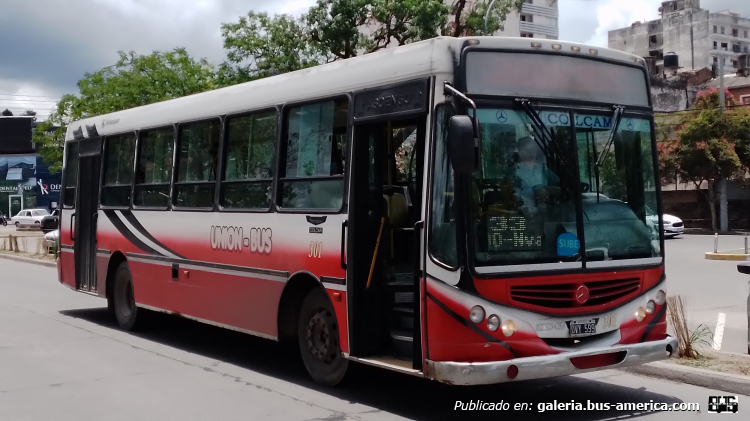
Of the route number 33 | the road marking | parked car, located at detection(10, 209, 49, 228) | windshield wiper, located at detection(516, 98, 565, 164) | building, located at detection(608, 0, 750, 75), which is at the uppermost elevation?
building, located at detection(608, 0, 750, 75)

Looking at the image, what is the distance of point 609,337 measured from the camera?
741cm

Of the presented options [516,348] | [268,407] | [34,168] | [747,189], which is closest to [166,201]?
[268,407]

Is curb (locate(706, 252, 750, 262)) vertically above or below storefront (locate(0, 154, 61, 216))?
below

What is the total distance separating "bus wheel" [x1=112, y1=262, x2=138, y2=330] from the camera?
41.6 feet

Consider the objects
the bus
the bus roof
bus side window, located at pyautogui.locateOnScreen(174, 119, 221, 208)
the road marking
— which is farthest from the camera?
the road marking

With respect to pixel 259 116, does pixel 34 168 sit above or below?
above

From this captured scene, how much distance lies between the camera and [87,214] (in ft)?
45.6

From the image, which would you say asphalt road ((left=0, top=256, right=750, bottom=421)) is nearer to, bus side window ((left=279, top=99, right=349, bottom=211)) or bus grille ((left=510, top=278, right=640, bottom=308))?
bus grille ((left=510, top=278, right=640, bottom=308))

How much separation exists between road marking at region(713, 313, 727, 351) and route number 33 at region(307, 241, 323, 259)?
509cm

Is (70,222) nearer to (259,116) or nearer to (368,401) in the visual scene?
(259,116)

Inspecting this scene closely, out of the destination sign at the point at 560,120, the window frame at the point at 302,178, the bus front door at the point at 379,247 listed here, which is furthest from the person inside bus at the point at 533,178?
the window frame at the point at 302,178

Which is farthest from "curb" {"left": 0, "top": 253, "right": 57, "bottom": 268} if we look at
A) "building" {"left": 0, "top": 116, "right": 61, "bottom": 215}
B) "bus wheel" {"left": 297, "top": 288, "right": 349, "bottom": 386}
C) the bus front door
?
"building" {"left": 0, "top": 116, "right": 61, "bottom": 215}

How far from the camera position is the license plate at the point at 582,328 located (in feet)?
23.5

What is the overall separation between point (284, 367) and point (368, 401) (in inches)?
84.1
